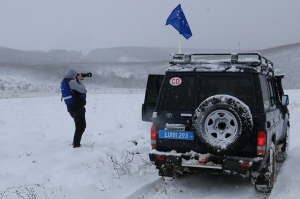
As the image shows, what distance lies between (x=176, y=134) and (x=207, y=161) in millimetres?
612

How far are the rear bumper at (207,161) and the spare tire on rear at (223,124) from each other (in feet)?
0.42

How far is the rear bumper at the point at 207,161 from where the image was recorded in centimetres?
421

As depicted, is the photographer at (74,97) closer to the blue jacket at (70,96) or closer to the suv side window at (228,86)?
the blue jacket at (70,96)

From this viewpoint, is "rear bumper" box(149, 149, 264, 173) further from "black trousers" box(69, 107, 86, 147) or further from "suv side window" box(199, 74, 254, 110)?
"black trousers" box(69, 107, 86, 147)

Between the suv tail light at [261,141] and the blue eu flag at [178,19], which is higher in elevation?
the blue eu flag at [178,19]

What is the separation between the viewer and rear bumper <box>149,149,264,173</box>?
4.21m

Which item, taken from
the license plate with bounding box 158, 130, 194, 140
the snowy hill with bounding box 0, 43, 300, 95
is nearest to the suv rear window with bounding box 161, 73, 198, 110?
the license plate with bounding box 158, 130, 194, 140

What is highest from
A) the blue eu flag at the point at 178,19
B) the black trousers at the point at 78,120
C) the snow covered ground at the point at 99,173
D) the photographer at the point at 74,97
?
the blue eu flag at the point at 178,19

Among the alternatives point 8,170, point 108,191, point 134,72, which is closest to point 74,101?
point 8,170

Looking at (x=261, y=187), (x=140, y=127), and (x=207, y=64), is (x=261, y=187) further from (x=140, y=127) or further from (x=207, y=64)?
(x=140, y=127)

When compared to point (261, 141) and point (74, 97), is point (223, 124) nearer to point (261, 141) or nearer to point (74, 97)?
point (261, 141)

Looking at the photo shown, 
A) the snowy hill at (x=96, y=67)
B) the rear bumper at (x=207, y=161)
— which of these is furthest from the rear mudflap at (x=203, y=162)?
the snowy hill at (x=96, y=67)

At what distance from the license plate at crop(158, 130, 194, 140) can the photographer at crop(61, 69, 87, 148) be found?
8.75ft

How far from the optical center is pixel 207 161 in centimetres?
441
